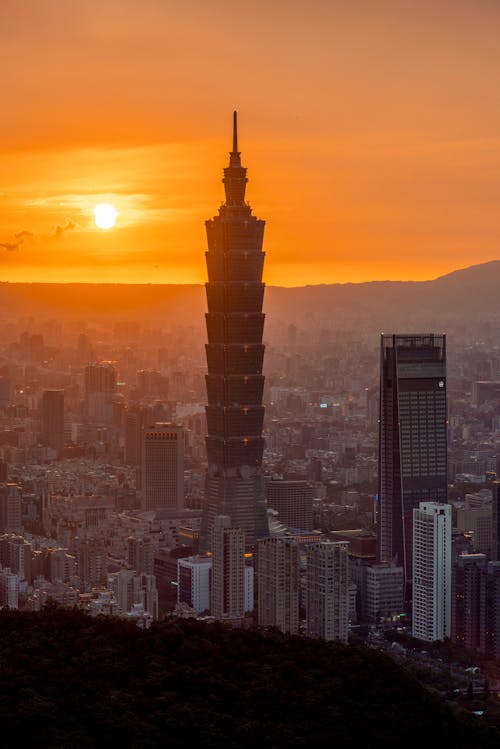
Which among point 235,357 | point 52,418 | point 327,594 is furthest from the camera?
point 52,418

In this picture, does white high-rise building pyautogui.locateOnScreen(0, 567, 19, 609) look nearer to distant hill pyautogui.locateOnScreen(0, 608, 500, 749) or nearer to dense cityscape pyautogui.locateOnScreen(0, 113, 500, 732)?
dense cityscape pyautogui.locateOnScreen(0, 113, 500, 732)

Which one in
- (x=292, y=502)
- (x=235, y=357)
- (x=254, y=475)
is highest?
(x=235, y=357)

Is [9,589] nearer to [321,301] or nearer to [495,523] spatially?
[495,523]

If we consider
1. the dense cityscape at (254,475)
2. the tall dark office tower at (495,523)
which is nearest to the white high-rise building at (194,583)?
the dense cityscape at (254,475)

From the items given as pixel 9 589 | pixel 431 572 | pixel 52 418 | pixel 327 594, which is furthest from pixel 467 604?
pixel 52 418

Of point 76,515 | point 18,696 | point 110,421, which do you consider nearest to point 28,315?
point 110,421

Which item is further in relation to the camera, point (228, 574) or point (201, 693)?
point (228, 574)
